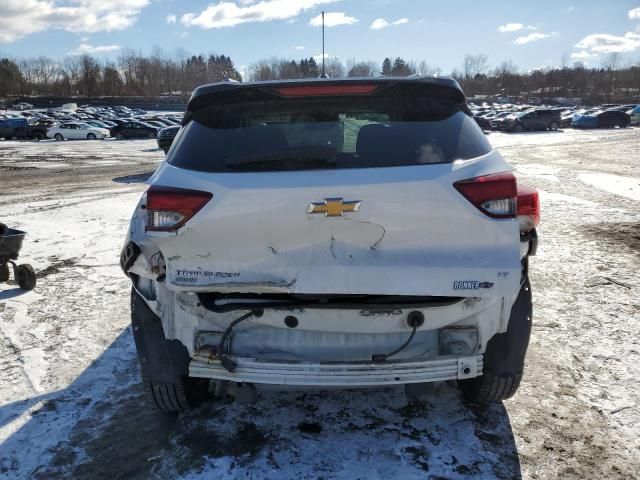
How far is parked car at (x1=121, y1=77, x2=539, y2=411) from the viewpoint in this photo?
2385 millimetres

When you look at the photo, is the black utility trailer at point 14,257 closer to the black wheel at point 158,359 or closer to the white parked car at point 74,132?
the black wheel at point 158,359

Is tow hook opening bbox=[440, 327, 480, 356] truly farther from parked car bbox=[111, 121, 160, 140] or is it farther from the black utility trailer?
parked car bbox=[111, 121, 160, 140]

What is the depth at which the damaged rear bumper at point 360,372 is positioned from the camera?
2.47 metres

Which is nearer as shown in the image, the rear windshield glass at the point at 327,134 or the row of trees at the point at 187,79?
the rear windshield glass at the point at 327,134

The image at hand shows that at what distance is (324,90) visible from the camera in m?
2.75

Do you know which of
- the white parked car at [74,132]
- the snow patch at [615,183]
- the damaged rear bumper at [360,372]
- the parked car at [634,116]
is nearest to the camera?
the damaged rear bumper at [360,372]

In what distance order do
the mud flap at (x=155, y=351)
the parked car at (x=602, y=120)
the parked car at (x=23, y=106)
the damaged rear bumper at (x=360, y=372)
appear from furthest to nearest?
the parked car at (x=23, y=106), the parked car at (x=602, y=120), the mud flap at (x=155, y=351), the damaged rear bumper at (x=360, y=372)

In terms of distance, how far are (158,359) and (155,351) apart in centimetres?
5

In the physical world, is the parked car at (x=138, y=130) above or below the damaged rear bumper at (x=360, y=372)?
below

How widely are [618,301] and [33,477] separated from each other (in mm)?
4830

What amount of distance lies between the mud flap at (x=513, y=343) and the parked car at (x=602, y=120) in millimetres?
43265

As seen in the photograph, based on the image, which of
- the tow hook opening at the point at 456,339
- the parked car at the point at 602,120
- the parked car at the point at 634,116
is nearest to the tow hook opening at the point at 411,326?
the tow hook opening at the point at 456,339

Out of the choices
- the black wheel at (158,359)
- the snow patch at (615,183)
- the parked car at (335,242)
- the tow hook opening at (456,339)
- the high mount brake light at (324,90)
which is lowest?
the snow patch at (615,183)

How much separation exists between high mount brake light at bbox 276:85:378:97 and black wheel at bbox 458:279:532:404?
134 cm
